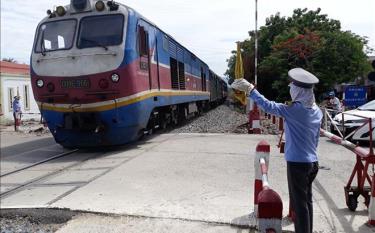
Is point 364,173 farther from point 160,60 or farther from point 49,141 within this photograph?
point 49,141

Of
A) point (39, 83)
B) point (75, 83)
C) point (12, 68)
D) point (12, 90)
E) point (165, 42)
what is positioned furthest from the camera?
point (12, 68)

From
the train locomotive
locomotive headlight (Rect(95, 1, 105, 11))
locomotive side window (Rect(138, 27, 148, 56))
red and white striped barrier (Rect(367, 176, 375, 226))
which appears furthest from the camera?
locomotive side window (Rect(138, 27, 148, 56))

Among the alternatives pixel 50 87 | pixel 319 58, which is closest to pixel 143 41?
pixel 50 87

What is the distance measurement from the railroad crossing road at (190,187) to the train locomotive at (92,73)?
83 centimetres

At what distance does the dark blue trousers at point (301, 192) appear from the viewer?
414 centimetres

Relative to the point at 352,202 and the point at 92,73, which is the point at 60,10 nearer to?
the point at 92,73

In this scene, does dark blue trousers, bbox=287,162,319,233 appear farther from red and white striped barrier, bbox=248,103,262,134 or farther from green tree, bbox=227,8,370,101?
green tree, bbox=227,8,370,101

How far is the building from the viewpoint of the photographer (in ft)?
88.7

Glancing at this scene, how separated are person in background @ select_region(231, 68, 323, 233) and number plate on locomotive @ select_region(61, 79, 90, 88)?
20.3ft

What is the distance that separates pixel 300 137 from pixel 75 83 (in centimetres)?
670

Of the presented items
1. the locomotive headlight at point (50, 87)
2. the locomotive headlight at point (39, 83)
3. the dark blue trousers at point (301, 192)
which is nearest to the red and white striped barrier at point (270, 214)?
the dark blue trousers at point (301, 192)

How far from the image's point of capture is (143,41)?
10.8 meters

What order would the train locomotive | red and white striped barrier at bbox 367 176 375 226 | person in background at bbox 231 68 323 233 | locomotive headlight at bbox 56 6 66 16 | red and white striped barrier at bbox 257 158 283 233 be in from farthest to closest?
locomotive headlight at bbox 56 6 66 16, the train locomotive, red and white striped barrier at bbox 367 176 375 226, person in background at bbox 231 68 323 233, red and white striped barrier at bbox 257 158 283 233

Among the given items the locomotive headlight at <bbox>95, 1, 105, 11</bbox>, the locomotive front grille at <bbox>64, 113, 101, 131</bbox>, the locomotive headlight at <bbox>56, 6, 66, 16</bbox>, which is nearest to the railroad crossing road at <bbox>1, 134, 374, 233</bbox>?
Answer: the locomotive front grille at <bbox>64, 113, 101, 131</bbox>
